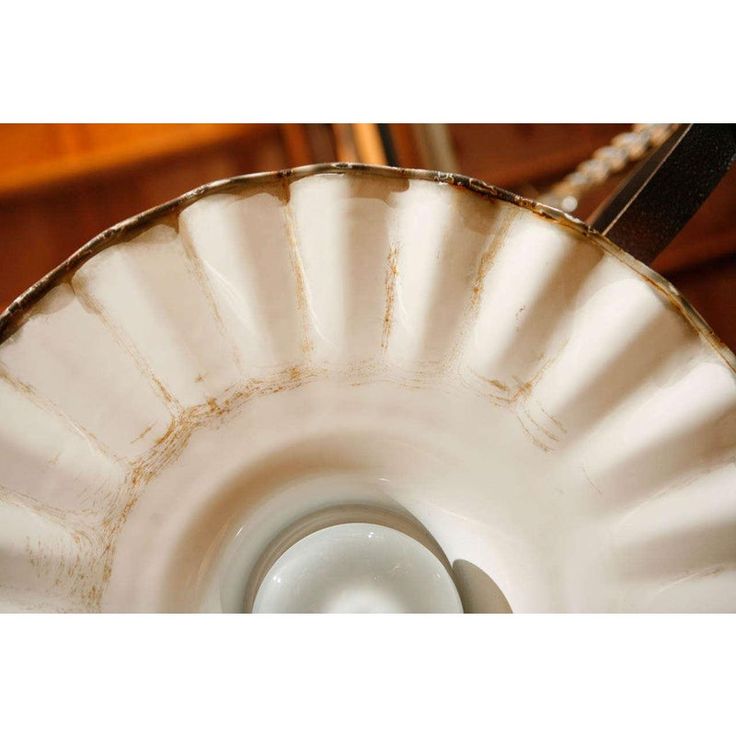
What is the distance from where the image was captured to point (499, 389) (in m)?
0.32

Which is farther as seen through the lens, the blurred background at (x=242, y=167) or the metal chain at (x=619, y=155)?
the blurred background at (x=242, y=167)

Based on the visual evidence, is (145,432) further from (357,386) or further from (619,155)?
(619,155)

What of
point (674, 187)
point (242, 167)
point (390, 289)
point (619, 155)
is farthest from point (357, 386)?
point (242, 167)

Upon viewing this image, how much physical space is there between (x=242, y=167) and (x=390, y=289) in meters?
0.80

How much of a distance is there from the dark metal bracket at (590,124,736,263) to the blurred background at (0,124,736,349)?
573 mm

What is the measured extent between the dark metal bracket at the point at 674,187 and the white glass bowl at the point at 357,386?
154 mm

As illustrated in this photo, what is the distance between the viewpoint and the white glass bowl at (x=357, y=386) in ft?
0.93

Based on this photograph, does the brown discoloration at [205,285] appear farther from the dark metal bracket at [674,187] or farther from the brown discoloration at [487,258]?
the dark metal bracket at [674,187]

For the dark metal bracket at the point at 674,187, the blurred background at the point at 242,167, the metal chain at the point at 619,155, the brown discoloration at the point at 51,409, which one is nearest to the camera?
the brown discoloration at the point at 51,409

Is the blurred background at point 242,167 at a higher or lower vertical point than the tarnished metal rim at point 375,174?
higher

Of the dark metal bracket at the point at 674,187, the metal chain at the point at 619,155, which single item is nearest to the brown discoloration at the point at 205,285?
the dark metal bracket at the point at 674,187

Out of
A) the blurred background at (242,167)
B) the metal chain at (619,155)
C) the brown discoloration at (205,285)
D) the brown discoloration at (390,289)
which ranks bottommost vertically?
the brown discoloration at (205,285)
